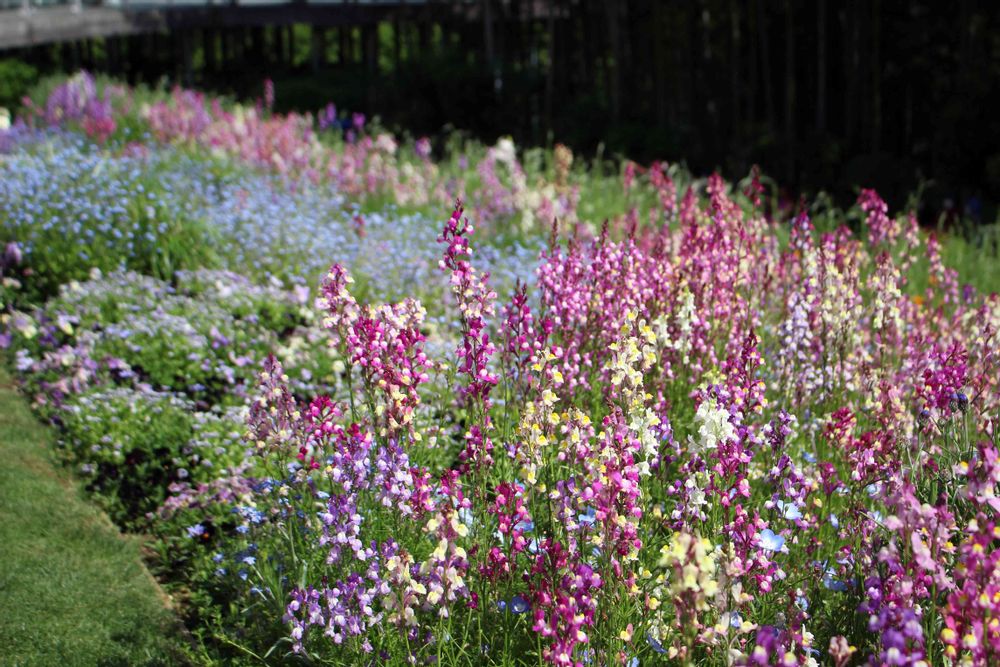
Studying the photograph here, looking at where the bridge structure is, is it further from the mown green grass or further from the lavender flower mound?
the mown green grass

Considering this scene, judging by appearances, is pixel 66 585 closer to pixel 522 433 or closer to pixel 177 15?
pixel 522 433

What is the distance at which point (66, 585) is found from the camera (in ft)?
13.2

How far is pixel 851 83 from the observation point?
1152 cm

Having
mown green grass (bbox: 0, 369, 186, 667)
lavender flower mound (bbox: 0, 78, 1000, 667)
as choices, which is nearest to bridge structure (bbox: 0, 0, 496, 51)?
lavender flower mound (bbox: 0, 78, 1000, 667)

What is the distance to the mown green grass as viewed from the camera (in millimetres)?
3701

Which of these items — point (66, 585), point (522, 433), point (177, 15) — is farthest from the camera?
point (177, 15)

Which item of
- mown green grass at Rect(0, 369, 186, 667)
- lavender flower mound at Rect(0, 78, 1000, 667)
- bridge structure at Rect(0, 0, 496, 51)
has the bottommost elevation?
mown green grass at Rect(0, 369, 186, 667)

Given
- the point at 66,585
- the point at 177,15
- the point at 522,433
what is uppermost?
the point at 177,15

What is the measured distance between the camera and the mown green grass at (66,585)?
12.1ft

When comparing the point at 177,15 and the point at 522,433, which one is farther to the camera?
the point at 177,15

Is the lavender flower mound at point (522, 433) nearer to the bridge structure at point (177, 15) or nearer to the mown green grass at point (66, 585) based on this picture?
the mown green grass at point (66, 585)

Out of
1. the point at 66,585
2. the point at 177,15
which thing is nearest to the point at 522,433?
the point at 66,585

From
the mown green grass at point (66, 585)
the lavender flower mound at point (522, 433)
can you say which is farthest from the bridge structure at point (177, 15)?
the mown green grass at point (66, 585)

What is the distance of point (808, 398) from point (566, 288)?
1.20 meters
